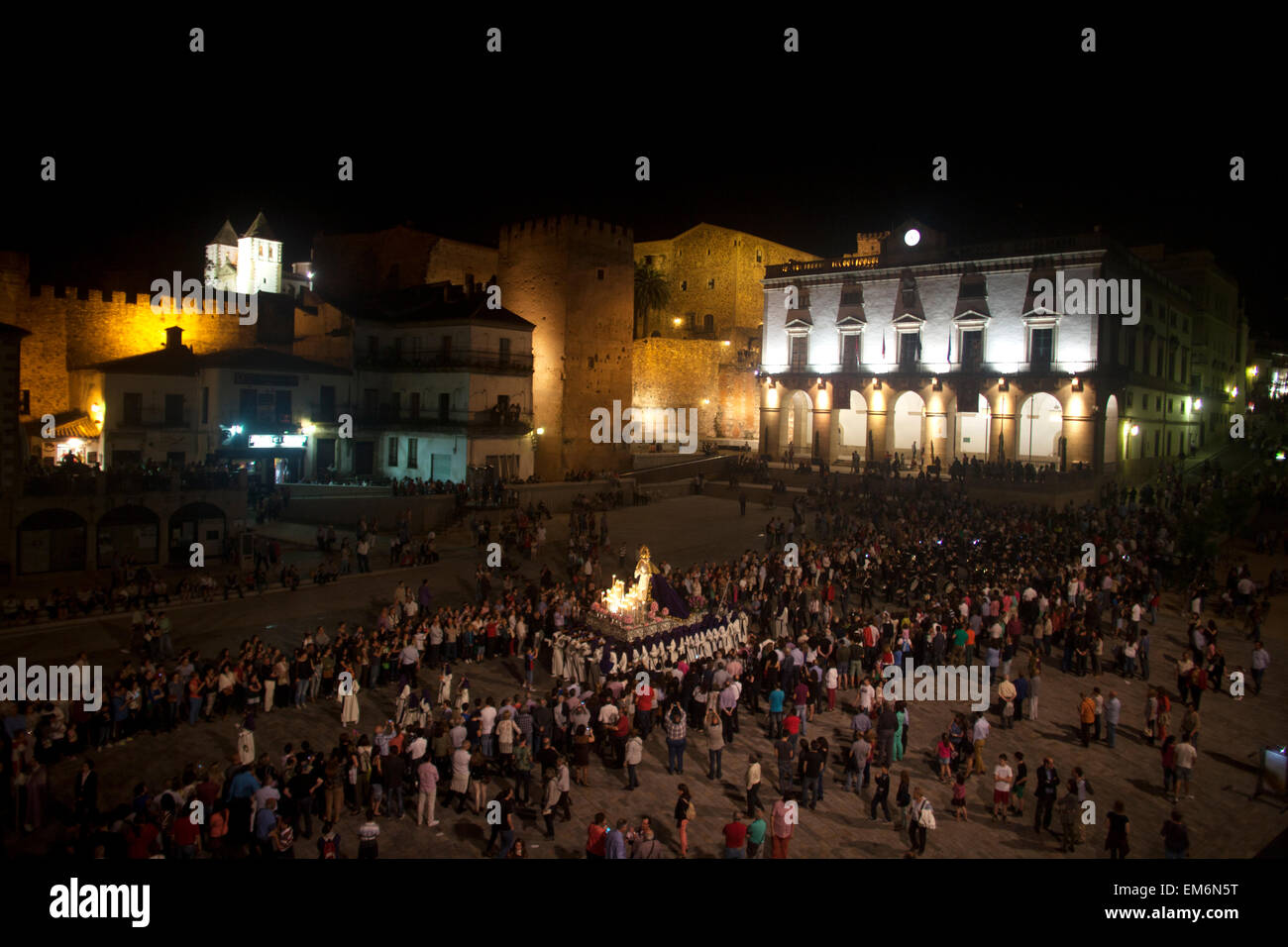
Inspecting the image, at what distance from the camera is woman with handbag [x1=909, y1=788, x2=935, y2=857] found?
1059 centimetres

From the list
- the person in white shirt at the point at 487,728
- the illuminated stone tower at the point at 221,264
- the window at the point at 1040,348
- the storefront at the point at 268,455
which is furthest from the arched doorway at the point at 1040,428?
the illuminated stone tower at the point at 221,264

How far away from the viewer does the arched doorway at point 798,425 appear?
46406 mm

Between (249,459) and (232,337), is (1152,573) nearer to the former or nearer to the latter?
(249,459)

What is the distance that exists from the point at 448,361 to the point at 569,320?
26.4 ft

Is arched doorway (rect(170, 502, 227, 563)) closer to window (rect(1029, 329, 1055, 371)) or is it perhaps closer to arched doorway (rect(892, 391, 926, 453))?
arched doorway (rect(892, 391, 926, 453))

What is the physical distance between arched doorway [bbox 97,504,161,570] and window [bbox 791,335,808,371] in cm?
3232

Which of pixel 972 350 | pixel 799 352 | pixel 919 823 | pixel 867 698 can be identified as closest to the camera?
pixel 919 823

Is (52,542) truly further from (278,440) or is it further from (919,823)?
(919,823)

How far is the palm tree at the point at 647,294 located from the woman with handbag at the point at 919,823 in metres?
49.1

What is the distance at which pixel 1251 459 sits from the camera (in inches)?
1832

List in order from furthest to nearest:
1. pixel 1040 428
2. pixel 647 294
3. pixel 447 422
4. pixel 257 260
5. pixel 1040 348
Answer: pixel 647 294, pixel 257 260, pixel 1040 428, pixel 1040 348, pixel 447 422

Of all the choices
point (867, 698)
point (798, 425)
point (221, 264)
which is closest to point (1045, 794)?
point (867, 698)

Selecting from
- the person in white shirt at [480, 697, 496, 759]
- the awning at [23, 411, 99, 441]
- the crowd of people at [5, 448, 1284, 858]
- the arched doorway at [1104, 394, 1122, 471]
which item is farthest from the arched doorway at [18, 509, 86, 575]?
the arched doorway at [1104, 394, 1122, 471]

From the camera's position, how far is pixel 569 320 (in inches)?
1694
